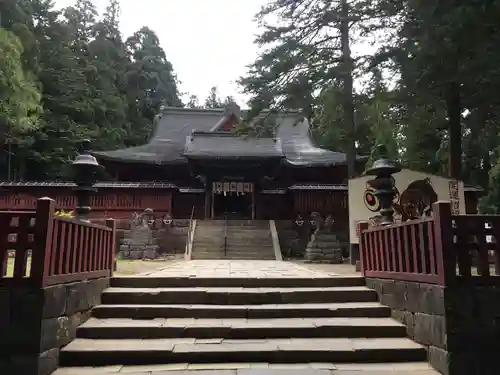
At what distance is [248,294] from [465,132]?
1467cm

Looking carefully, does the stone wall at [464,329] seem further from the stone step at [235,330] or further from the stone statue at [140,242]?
the stone statue at [140,242]

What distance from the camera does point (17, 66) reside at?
616 inches

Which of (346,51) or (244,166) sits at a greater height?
(346,51)

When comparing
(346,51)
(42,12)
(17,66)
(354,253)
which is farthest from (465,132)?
(42,12)

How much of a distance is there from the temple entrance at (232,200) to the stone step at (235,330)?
15160 millimetres

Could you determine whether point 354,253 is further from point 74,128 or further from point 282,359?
point 74,128

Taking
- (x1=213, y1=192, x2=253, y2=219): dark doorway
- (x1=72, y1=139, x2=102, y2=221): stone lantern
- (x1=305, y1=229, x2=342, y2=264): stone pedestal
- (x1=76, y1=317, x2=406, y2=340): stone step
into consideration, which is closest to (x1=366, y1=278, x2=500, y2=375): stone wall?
(x1=76, y1=317, x2=406, y2=340): stone step

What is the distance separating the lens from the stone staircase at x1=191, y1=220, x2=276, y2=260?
15.6 meters

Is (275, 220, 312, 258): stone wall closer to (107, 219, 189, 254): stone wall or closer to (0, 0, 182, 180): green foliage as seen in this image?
(107, 219, 189, 254): stone wall

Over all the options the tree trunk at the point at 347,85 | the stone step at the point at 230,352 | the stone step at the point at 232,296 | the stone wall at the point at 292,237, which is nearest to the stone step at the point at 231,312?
the stone step at the point at 232,296

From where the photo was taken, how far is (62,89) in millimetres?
28328

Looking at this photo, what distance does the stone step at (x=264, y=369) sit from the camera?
4320mm

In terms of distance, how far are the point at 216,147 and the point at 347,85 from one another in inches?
379

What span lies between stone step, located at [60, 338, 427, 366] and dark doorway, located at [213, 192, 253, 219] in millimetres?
15984
